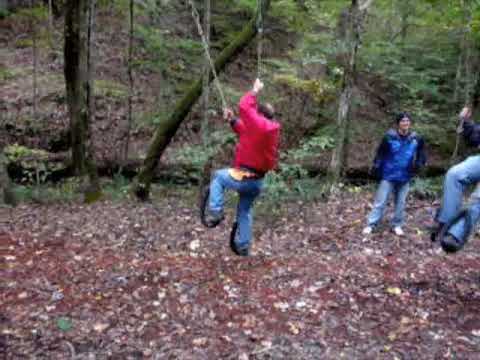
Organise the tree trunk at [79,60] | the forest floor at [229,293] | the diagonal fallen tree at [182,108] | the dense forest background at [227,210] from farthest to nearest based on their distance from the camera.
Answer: the diagonal fallen tree at [182,108], the tree trunk at [79,60], the dense forest background at [227,210], the forest floor at [229,293]

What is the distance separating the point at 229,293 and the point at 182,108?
510 cm

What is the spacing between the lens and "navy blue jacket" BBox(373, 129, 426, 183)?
27.5ft

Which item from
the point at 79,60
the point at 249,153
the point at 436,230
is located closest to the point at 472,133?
the point at 436,230

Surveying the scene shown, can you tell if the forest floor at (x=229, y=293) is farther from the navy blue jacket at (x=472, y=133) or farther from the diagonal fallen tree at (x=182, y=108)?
the navy blue jacket at (x=472, y=133)

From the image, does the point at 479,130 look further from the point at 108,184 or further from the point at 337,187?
the point at 108,184

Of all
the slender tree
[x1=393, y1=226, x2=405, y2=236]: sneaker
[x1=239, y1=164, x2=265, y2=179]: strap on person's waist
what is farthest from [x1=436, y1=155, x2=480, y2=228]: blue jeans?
the slender tree

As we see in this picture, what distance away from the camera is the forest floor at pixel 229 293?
539 centimetres

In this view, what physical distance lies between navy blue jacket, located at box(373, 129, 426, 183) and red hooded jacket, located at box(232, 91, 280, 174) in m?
2.75

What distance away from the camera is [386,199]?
8.70m

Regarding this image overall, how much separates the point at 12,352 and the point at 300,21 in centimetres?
1261

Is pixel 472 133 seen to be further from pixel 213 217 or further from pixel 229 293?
pixel 229 293

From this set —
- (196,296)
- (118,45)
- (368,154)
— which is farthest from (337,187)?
(118,45)

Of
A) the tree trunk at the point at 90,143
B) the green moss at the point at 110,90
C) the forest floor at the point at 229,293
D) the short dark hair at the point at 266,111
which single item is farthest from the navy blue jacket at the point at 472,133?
the green moss at the point at 110,90

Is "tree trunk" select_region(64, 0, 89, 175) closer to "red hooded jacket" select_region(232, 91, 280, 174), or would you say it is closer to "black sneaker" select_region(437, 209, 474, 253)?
"red hooded jacket" select_region(232, 91, 280, 174)
